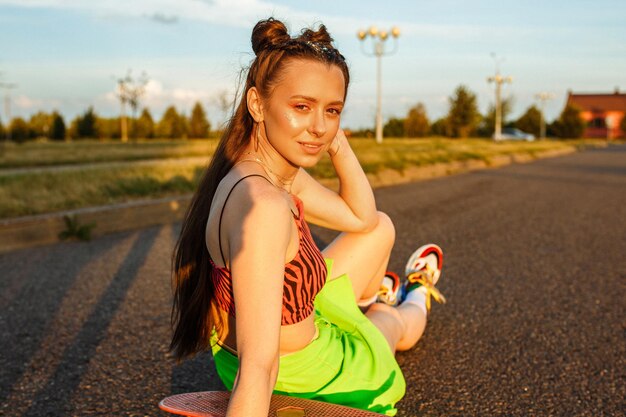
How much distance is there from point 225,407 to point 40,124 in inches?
2441

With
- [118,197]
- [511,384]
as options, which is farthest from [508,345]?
[118,197]

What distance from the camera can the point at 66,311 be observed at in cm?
385

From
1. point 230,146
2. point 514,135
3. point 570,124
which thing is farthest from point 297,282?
point 570,124

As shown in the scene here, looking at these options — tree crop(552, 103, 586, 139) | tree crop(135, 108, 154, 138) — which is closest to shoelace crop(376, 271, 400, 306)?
tree crop(135, 108, 154, 138)

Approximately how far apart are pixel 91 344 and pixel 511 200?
7.53 metres

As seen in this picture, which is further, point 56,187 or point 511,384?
point 56,187

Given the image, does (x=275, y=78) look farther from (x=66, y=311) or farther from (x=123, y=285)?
(x=123, y=285)

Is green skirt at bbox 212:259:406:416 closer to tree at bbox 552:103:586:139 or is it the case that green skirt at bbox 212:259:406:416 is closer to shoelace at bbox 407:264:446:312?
shoelace at bbox 407:264:446:312

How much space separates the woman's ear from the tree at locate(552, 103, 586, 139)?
75.6m

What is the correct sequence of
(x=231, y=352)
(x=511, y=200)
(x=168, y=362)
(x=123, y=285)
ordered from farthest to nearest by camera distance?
1. (x=511, y=200)
2. (x=123, y=285)
3. (x=168, y=362)
4. (x=231, y=352)

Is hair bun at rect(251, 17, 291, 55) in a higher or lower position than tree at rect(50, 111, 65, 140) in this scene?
higher

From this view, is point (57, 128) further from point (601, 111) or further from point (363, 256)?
point (601, 111)

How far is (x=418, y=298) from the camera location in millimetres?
3201

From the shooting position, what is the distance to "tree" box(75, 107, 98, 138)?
51562 mm
